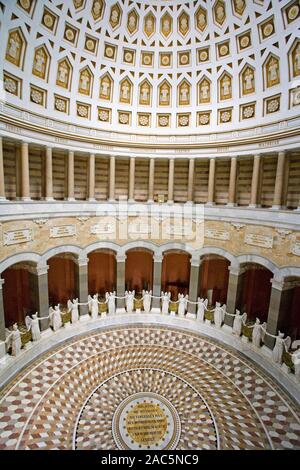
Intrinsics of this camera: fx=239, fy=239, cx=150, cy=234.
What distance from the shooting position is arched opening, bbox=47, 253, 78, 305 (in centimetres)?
1226

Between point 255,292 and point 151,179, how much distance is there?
7.85 metres

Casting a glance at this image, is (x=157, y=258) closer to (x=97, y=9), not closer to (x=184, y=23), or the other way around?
(x=184, y=23)

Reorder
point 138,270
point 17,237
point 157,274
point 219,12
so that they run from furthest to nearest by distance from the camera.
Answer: point 138,270
point 157,274
point 219,12
point 17,237

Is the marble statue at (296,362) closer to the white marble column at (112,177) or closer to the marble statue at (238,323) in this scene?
the marble statue at (238,323)

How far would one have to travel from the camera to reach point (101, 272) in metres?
13.7

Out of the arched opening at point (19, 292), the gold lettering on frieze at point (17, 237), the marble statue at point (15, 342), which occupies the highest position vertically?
the gold lettering on frieze at point (17, 237)

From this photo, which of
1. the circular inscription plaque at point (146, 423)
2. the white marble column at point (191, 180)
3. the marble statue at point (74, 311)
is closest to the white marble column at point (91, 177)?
the white marble column at point (191, 180)

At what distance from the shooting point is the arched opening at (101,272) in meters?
13.4

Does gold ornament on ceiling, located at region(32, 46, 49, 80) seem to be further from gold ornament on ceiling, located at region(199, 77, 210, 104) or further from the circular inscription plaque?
the circular inscription plaque

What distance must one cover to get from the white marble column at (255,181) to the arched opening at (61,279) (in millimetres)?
9128

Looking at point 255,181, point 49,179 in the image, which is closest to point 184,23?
point 255,181

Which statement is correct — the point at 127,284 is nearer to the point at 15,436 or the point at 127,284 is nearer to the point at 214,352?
the point at 214,352

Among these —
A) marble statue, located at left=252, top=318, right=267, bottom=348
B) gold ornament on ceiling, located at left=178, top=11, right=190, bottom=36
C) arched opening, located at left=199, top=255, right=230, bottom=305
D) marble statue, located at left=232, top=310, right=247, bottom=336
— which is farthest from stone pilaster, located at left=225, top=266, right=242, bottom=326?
gold ornament on ceiling, located at left=178, top=11, right=190, bottom=36
